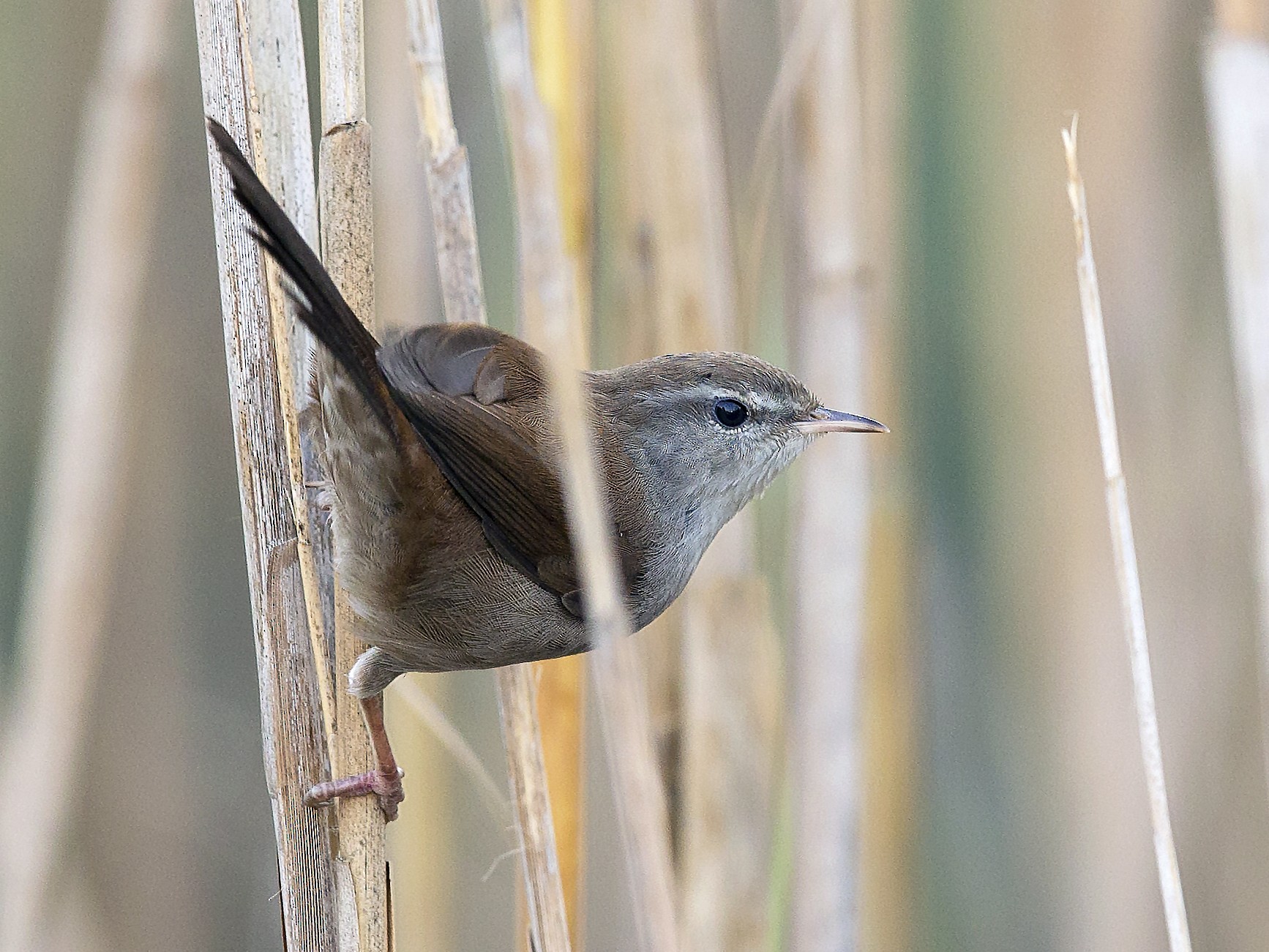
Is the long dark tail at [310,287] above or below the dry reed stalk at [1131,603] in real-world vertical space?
above

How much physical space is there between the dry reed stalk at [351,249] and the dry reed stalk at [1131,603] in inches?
→ 32.8

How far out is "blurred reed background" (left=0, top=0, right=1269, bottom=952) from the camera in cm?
209

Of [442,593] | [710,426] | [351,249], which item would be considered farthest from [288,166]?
[710,426]

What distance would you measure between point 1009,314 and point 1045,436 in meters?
0.23

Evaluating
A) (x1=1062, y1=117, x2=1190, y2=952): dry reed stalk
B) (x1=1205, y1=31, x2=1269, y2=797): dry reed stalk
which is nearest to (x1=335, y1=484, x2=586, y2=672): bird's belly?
(x1=1062, y1=117, x2=1190, y2=952): dry reed stalk

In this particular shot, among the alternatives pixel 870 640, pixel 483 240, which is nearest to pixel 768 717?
pixel 870 640

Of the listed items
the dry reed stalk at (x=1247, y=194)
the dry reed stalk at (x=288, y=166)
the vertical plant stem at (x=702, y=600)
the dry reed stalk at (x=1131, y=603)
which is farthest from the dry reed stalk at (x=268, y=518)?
the dry reed stalk at (x=1247, y=194)

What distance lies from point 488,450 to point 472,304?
0.21 m

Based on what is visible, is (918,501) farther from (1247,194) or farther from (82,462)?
(82,462)

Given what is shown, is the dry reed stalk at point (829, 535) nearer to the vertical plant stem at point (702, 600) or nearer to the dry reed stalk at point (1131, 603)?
the vertical plant stem at point (702, 600)

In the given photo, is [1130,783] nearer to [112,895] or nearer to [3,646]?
[112,895]

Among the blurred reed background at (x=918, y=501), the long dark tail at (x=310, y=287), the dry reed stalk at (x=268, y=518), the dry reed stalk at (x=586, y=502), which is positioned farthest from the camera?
the blurred reed background at (x=918, y=501)

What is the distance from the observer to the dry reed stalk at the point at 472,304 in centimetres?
145

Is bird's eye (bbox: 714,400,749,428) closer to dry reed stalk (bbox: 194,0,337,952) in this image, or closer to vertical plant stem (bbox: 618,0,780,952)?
vertical plant stem (bbox: 618,0,780,952)
